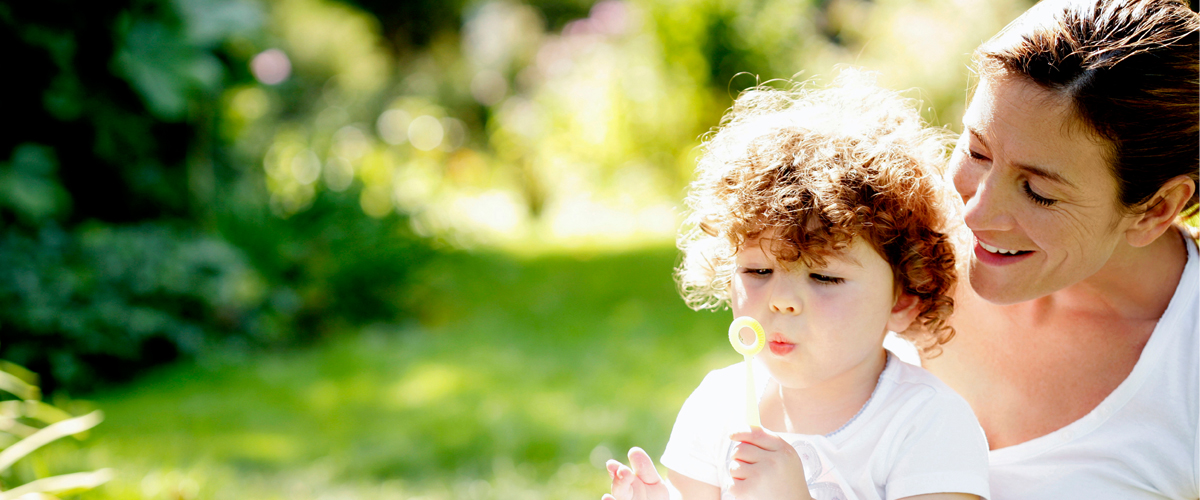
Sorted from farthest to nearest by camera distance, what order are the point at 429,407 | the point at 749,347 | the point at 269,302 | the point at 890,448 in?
the point at 269,302 < the point at 429,407 < the point at 890,448 < the point at 749,347

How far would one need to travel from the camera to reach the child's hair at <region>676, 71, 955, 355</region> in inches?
52.8

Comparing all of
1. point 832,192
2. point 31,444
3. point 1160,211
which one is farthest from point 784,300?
point 31,444

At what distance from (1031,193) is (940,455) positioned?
44 cm

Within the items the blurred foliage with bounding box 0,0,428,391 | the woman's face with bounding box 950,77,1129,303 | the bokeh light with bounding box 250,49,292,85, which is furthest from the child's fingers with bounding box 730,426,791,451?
the bokeh light with bounding box 250,49,292,85

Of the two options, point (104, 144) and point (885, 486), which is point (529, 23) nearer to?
point (104, 144)

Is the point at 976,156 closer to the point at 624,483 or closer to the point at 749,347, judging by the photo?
the point at 749,347

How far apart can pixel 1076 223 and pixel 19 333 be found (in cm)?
453

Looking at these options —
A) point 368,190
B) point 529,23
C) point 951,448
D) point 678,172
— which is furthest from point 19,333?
point 529,23

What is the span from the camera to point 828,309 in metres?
1.34

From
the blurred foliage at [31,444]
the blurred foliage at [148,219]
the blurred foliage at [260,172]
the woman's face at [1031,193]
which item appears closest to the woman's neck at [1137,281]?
the woman's face at [1031,193]

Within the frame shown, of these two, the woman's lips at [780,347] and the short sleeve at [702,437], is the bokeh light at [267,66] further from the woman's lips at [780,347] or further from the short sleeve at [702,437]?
the woman's lips at [780,347]

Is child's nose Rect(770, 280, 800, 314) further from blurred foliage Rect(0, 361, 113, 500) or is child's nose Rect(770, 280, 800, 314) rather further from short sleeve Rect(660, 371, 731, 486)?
blurred foliage Rect(0, 361, 113, 500)

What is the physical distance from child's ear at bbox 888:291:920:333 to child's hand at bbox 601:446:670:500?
458mm

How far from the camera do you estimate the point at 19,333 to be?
14.0 ft
